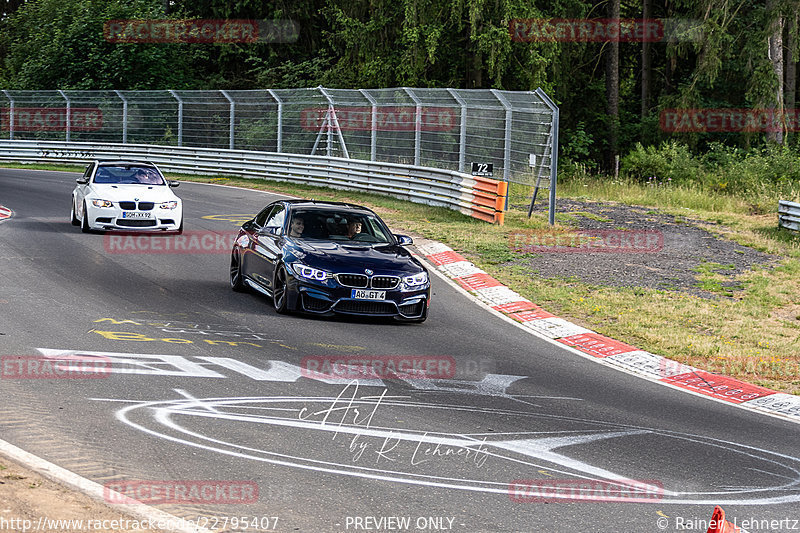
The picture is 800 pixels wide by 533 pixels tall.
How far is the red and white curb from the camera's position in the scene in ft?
32.1

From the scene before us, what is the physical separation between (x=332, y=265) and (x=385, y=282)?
69 centimetres

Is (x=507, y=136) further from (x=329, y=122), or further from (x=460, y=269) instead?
(x=329, y=122)

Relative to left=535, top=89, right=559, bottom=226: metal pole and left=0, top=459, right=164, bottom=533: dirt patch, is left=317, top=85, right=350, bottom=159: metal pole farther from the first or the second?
left=0, top=459, right=164, bottom=533: dirt patch

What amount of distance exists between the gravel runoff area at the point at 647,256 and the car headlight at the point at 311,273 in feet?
17.6

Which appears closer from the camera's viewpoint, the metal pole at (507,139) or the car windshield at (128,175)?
the car windshield at (128,175)

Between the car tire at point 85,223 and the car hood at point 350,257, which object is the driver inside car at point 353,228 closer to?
the car hood at point 350,257

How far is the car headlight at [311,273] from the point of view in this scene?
11883mm

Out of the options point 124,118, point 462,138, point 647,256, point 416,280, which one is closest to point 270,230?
point 416,280

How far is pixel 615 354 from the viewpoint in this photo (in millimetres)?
11477

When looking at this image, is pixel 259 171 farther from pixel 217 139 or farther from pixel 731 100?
pixel 731 100

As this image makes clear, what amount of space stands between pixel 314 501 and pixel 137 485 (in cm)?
112

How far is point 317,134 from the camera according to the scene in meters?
29.8

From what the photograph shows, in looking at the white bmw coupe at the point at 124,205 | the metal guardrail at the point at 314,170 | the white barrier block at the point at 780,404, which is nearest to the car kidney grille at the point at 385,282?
the white barrier block at the point at 780,404

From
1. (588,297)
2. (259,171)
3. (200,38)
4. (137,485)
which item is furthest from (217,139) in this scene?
(137,485)
